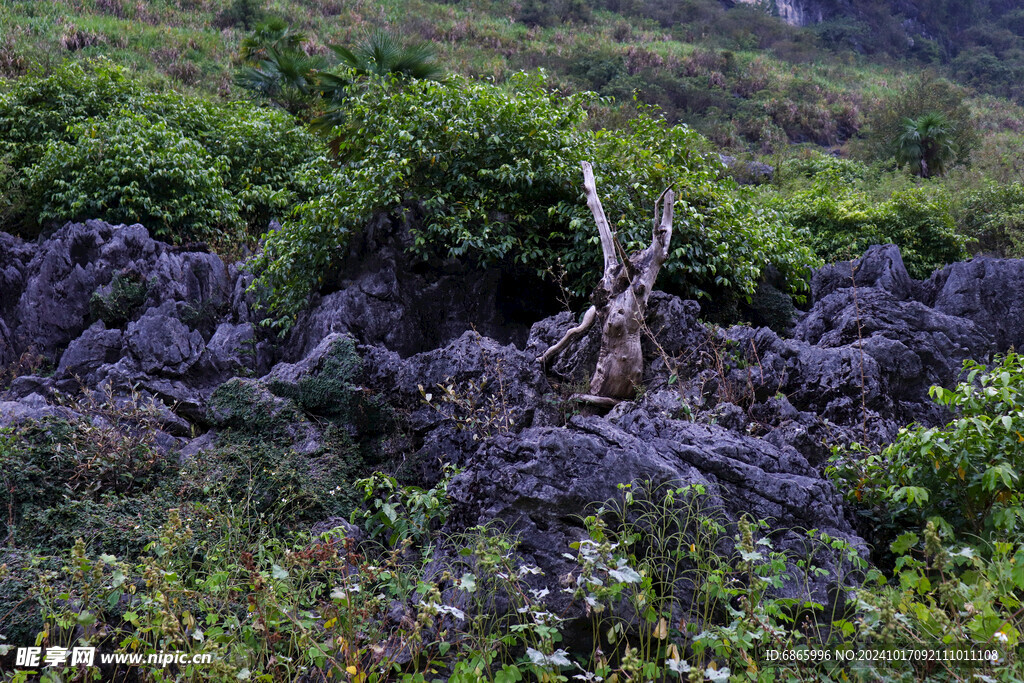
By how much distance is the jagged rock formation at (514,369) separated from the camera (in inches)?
158

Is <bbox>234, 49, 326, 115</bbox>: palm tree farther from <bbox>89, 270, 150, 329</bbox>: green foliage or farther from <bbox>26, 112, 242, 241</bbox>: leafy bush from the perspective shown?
<bbox>89, 270, 150, 329</bbox>: green foliage

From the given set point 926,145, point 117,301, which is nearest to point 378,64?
point 117,301

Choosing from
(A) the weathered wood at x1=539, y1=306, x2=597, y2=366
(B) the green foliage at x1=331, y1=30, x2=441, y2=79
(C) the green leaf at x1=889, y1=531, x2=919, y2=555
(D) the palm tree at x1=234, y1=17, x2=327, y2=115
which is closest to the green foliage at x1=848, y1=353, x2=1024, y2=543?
(C) the green leaf at x1=889, y1=531, x2=919, y2=555

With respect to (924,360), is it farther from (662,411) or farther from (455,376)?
(455,376)

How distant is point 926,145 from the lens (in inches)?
819

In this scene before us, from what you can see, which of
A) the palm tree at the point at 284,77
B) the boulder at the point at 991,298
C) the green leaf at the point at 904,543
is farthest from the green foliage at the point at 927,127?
the green leaf at the point at 904,543

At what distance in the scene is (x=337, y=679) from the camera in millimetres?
2977

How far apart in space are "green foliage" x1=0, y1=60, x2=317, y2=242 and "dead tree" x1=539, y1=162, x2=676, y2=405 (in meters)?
6.99

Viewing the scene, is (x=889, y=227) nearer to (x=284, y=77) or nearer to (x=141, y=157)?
(x=141, y=157)

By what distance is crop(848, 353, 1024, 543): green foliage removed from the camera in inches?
139

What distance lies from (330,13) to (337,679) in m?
34.3

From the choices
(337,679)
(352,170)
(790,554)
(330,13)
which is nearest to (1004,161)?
(352,170)

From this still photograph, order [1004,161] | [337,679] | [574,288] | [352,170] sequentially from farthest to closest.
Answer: [1004,161], [352,170], [574,288], [337,679]

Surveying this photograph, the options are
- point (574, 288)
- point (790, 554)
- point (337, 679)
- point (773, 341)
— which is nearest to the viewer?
point (337, 679)
